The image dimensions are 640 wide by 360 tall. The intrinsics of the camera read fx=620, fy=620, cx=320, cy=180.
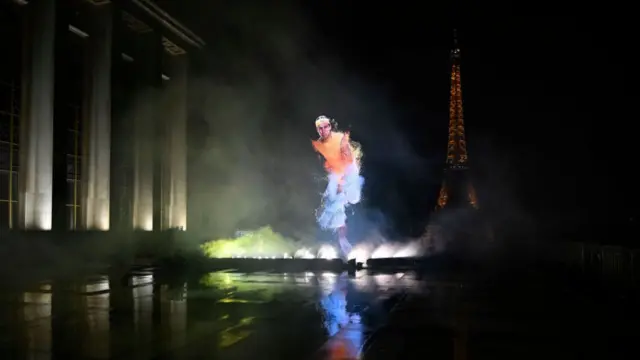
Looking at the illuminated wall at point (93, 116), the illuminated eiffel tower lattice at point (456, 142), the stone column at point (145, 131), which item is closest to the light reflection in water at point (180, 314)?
the illuminated wall at point (93, 116)

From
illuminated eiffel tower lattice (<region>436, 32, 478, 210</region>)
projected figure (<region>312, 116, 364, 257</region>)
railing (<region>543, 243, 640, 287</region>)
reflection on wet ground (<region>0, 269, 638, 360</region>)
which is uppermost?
illuminated eiffel tower lattice (<region>436, 32, 478, 210</region>)

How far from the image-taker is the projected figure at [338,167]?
23.2 meters

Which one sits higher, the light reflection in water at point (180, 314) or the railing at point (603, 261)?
the railing at point (603, 261)

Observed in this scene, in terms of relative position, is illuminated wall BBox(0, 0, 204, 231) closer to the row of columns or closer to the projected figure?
the row of columns

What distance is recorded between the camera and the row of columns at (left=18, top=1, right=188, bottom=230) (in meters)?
25.5

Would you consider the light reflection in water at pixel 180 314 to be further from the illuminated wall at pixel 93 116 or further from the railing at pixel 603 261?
the illuminated wall at pixel 93 116

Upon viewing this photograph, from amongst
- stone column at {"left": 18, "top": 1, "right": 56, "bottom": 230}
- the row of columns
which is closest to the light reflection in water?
stone column at {"left": 18, "top": 1, "right": 56, "bottom": 230}

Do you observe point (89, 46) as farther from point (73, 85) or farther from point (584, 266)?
point (584, 266)

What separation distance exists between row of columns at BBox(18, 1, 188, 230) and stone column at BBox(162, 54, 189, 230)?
0.06 metres

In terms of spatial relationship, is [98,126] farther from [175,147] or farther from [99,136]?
[175,147]

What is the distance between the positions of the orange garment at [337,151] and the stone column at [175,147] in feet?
51.4

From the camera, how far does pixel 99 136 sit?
97.2 ft

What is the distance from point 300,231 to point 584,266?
20.9 meters

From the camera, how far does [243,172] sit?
36.3 metres
